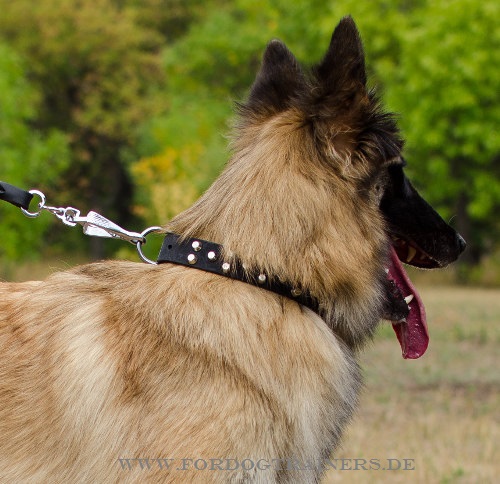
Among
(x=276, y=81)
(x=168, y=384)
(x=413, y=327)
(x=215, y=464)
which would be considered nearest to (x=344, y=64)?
(x=276, y=81)

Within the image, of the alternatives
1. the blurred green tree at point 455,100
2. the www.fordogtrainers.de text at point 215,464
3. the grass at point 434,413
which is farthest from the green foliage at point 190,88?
the www.fordogtrainers.de text at point 215,464

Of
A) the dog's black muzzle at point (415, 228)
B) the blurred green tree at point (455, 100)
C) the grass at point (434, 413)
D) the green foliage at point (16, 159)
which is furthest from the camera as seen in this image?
the blurred green tree at point (455, 100)

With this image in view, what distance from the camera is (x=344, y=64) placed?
9.82 ft

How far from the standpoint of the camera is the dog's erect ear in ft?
9.68

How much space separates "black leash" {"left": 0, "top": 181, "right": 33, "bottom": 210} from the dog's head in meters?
0.99

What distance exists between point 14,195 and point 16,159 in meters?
21.8

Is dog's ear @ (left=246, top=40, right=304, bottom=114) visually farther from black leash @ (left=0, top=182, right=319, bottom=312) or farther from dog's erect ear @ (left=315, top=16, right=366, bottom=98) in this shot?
black leash @ (left=0, top=182, right=319, bottom=312)

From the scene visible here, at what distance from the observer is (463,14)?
2806 centimetres

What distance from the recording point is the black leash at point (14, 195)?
3785 mm

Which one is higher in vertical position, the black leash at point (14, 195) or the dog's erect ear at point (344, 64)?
the dog's erect ear at point (344, 64)

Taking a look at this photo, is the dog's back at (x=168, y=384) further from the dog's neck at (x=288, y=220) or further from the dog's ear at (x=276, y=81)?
the dog's ear at (x=276, y=81)

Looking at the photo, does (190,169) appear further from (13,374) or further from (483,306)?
(13,374)

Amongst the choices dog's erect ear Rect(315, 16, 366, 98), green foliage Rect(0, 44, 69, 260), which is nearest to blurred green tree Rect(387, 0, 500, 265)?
green foliage Rect(0, 44, 69, 260)

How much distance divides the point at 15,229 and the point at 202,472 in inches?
863
